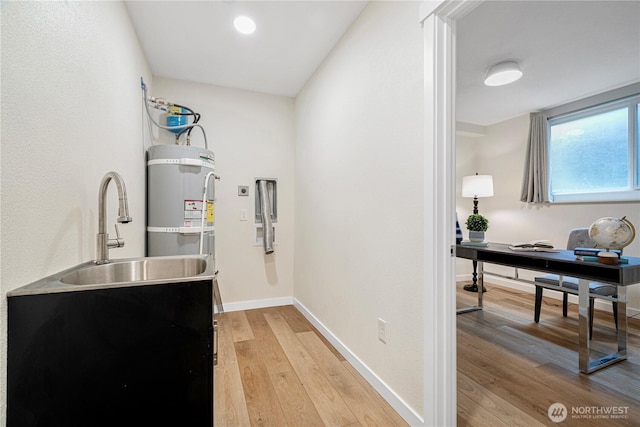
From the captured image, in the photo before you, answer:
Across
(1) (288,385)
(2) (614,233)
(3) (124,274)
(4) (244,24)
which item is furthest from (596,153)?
(3) (124,274)

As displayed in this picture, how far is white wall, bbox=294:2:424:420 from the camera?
1415mm

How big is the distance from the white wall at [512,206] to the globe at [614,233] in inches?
65.6

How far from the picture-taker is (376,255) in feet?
5.67

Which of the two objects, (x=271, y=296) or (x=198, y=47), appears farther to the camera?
(x=271, y=296)

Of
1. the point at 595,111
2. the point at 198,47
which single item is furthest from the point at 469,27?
the point at 595,111

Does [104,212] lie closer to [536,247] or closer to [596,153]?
[536,247]

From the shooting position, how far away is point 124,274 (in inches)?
51.3

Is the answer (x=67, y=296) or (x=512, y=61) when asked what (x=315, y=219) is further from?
(x=512, y=61)

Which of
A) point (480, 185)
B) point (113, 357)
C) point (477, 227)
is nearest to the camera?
point (113, 357)

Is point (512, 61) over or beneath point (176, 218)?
over

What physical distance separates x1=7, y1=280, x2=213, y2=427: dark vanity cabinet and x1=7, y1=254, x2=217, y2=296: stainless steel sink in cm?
2

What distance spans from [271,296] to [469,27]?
10.2 ft

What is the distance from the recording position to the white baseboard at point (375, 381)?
4.63ft

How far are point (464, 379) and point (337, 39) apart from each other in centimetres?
260
